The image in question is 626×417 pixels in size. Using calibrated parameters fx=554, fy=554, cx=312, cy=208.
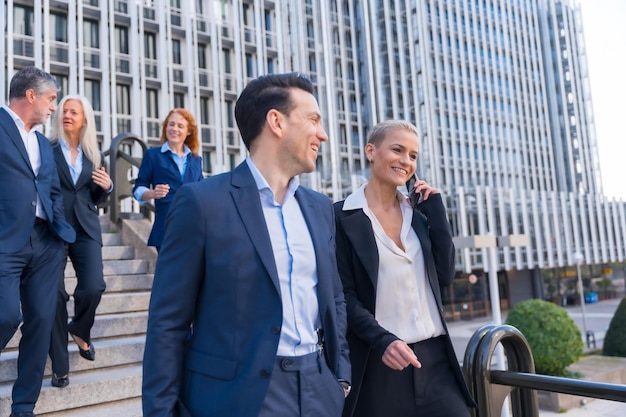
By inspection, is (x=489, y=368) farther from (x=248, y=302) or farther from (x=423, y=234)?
(x=248, y=302)

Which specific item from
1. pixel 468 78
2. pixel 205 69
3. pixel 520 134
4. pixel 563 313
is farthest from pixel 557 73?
pixel 563 313

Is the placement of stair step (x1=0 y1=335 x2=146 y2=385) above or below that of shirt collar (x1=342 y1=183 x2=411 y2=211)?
below

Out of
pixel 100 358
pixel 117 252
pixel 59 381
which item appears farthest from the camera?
pixel 117 252

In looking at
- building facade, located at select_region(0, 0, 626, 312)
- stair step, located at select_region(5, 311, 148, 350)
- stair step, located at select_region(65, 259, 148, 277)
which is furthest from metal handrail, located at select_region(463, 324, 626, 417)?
building facade, located at select_region(0, 0, 626, 312)

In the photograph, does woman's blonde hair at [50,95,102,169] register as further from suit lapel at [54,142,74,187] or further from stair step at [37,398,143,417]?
stair step at [37,398,143,417]

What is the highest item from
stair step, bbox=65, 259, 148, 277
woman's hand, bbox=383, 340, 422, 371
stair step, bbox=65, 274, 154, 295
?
stair step, bbox=65, 259, 148, 277

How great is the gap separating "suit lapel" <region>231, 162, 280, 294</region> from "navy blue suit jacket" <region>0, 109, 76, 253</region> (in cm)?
163

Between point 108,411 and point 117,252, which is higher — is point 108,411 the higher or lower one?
the lower one

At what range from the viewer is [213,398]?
1.59 meters

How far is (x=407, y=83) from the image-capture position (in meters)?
41.6

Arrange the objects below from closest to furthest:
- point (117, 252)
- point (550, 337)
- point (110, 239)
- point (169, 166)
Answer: point (169, 166)
point (117, 252)
point (110, 239)
point (550, 337)

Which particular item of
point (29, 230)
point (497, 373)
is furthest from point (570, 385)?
point (29, 230)

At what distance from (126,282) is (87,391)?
1987 millimetres

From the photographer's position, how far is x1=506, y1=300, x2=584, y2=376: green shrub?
12.5 metres
